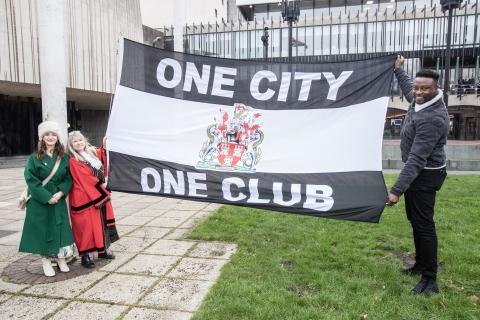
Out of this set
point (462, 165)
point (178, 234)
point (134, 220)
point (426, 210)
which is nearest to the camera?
point (426, 210)

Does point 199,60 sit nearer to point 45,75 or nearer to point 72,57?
point 45,75

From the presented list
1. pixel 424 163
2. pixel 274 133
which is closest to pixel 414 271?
pixel 424 163

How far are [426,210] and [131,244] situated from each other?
385cm

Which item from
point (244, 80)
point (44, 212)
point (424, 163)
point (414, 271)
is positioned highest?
point (244, 80)

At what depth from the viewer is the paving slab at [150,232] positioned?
599 centimetres

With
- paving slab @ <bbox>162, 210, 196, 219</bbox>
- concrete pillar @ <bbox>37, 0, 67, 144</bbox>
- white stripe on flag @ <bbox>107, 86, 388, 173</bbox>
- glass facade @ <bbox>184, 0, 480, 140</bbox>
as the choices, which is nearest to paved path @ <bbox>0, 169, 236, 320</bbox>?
paving slab @ <bbox>162, 210, 196, 219</bbox>

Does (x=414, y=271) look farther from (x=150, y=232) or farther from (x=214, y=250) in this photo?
(x=150, y=232)

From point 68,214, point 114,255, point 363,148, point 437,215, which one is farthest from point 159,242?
point 437,215

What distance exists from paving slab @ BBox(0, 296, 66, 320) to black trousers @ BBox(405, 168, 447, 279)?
3.51 meters

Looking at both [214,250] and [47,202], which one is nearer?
[47,202]

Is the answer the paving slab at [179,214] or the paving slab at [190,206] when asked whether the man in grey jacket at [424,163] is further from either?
the paving slab at [190,206]

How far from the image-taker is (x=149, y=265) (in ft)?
15.4

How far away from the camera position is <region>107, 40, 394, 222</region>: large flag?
13.5 feet

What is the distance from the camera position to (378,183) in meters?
3.95
